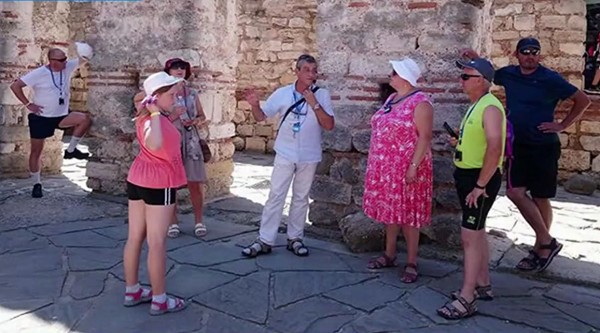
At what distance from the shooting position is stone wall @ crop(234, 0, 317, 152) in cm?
1098

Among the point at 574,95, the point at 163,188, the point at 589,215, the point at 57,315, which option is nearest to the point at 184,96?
the point at 163,188

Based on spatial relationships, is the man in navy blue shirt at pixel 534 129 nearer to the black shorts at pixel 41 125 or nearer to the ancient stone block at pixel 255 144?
the black shorts at pixel 41 125

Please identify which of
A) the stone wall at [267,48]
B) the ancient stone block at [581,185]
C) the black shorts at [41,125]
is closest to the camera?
the black shorts at [41,125]

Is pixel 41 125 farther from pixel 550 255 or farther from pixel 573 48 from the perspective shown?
pixel 573 48

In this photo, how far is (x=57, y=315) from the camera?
3.35 metres

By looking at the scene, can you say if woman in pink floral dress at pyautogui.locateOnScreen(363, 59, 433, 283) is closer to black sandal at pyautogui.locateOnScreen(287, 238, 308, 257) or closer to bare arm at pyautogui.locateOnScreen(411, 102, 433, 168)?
bare arm at pyautogui.locateOnScreen(411, 102, 433, 168)

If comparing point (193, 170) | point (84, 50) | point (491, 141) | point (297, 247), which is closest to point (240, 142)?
point (84, 50)

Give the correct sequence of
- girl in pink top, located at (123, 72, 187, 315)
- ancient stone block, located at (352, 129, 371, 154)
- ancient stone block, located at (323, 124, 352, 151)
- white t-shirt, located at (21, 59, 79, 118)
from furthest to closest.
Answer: white t-shirt, located at (21, 59, 79, 118), ancient stone block, located at (323, 124, 352, 151), ancient stone block, located at (352, 129, 371, 154), girl in pink top, located at (123, 72, 187, 315)

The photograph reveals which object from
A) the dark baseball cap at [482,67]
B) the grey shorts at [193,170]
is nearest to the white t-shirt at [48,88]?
the grey shorts at [193,170]

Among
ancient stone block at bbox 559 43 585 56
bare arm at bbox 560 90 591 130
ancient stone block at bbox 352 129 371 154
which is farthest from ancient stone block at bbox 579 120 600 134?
ancient stone block at bbox 352 129 371 154

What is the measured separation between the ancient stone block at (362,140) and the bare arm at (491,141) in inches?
65.4

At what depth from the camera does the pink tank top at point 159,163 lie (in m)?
3.22

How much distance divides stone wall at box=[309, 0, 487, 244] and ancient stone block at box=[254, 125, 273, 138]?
20.4 feet

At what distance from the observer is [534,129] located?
14.2 ft
